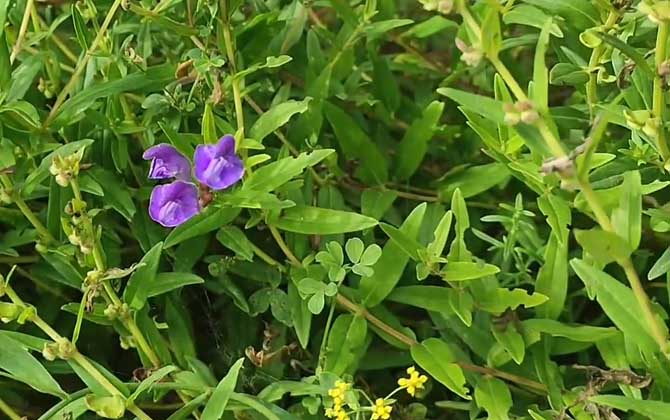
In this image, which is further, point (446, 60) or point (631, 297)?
point (446, 60)

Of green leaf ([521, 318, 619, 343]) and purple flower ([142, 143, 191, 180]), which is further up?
purple flower ([142, 143, 191, 180])

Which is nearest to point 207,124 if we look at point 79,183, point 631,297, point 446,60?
point 79,183

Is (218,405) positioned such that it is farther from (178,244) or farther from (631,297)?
(631,297)

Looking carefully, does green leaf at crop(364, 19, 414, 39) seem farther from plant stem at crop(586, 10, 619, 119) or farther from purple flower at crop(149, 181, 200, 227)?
purple flower at crop(149, 181, 200, 227)

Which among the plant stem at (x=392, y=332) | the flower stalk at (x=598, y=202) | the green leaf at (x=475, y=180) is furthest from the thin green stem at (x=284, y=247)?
the flower stalk at (x=598, y=202)

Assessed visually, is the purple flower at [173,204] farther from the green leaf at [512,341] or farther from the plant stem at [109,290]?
the green leaf at [512,341]

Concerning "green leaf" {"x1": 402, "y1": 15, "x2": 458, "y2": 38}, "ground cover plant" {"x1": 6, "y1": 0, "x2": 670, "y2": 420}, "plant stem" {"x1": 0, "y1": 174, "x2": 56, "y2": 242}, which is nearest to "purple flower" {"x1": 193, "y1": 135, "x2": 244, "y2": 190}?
"ground cover plant" {"x1": 6, "y1": 0, "x2": 670, "y2": 420}
